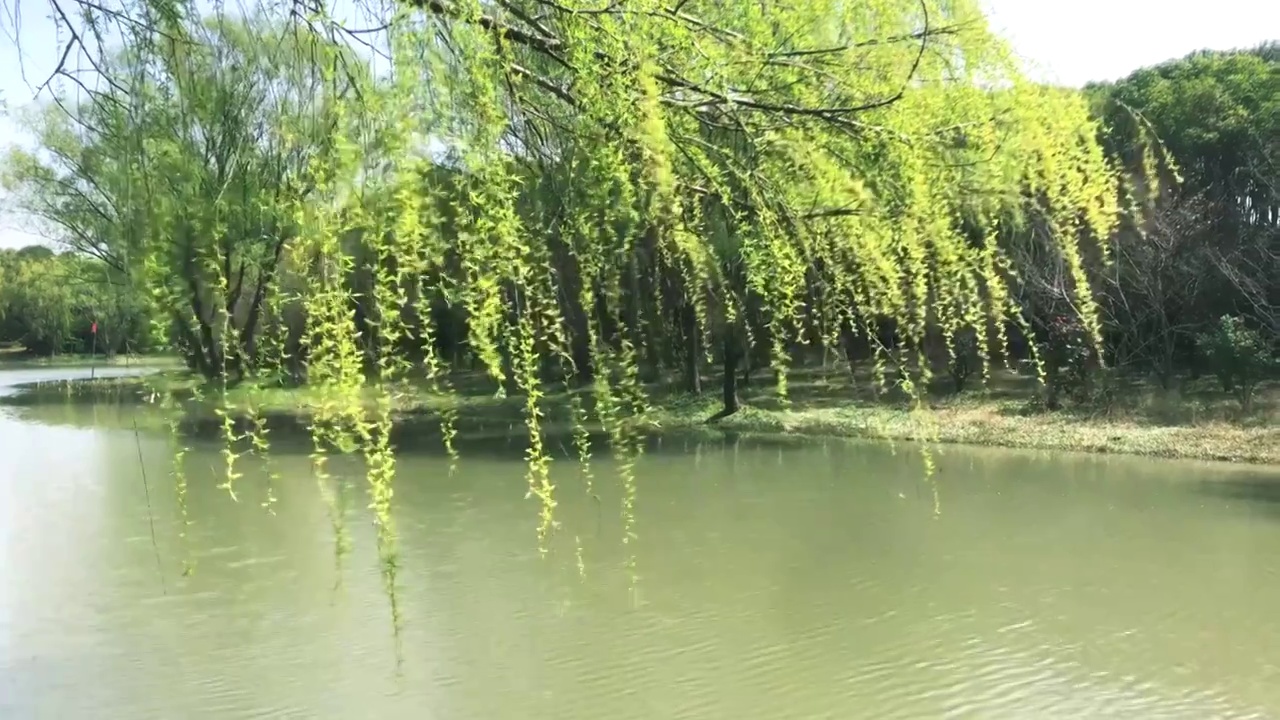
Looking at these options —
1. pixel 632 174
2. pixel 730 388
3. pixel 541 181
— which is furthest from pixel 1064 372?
→ pixel 632 174

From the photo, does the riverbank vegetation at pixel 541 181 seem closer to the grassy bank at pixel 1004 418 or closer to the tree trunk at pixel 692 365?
the grassy bank at pixel 1004 418

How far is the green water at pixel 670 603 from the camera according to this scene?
420cm

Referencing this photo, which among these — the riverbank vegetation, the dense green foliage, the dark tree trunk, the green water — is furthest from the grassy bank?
the riverbank vegetation

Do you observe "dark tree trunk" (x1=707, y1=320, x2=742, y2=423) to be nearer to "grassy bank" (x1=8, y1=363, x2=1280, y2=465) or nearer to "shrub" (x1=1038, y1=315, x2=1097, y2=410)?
"grassy bank" (x1=8, y1=363, x2=1280, y2=465)

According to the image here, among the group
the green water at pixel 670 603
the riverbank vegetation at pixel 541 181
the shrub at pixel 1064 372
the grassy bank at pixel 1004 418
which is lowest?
the green water at pixel 670 603

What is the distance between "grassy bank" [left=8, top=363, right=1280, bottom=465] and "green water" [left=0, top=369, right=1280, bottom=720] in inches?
50.9

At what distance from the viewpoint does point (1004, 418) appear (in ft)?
38.1

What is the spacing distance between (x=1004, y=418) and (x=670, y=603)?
24.1ft

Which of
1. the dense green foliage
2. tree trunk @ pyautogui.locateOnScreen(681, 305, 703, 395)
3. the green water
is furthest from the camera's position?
tree trunk @ pyautogui.locateOnScreen(681, 305, 703, 395)

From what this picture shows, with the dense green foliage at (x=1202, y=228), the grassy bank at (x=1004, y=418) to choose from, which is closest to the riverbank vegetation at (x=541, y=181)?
the grassy bank at (x=1004, y=418)

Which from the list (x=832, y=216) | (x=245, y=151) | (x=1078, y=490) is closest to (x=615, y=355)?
(x=832, y=216)

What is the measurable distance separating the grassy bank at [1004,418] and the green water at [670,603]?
4.25 feet

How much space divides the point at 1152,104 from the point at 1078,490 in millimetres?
A: 6570

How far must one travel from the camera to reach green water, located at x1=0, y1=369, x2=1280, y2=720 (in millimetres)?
4203
